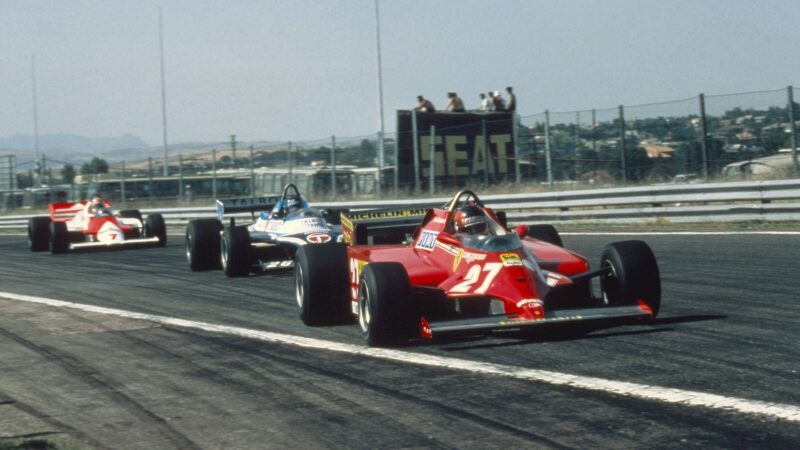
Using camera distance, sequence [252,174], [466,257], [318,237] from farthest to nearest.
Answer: [252,174] → [318,237] → [466,257]

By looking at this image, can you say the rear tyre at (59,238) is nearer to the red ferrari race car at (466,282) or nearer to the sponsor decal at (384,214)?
the sponsor decal at (384,214)

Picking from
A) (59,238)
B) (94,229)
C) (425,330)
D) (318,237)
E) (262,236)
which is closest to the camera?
Answer: (425,330)

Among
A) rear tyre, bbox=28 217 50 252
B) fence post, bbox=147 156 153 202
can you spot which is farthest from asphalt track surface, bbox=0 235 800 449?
fence post, bbox=147 156 153 202

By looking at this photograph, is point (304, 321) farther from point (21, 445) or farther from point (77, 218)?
point (77, 218)

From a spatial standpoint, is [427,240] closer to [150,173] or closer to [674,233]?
[674,233]

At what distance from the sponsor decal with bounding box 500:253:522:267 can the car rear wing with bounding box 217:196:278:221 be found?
8984 millimetres

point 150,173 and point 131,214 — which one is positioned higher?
point 150,173

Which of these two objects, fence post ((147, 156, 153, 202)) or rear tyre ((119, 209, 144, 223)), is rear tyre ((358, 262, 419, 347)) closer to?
rear tyre ((119, 209, 144, 223))

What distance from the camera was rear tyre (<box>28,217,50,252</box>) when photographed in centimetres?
2420

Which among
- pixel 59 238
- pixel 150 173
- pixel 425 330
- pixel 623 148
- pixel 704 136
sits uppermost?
pixel 150 173

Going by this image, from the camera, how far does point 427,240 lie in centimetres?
971

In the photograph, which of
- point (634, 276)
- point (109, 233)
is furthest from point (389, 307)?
point (109, 233)

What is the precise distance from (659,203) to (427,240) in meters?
12.0

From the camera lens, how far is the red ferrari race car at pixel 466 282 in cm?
820
